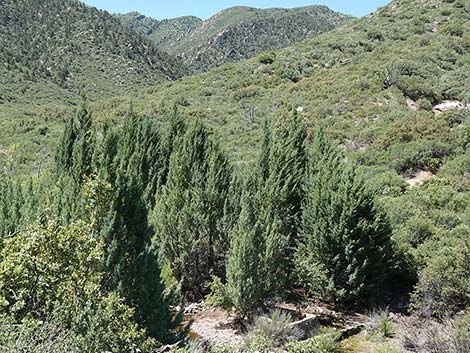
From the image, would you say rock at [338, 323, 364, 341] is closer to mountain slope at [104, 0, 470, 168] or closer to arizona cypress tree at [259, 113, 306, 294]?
arizona cypress tree at [259, 113, 306, 294]

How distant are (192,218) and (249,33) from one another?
4645 inches

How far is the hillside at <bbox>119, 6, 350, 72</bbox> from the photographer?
115m

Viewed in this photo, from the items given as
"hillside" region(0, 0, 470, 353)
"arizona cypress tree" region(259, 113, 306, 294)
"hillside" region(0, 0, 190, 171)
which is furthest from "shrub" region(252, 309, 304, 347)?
"hillside" region(0, 0, 190, 171)

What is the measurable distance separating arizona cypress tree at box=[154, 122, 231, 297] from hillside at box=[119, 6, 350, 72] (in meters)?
87.3

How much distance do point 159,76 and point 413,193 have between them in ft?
182

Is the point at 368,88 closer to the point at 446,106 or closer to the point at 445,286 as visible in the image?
the point at 446,106

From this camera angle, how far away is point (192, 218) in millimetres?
14156

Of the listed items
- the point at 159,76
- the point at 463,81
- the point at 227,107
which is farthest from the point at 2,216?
the point at 159,76

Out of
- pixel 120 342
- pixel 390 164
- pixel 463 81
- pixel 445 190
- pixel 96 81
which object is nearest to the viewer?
pixel 120 342

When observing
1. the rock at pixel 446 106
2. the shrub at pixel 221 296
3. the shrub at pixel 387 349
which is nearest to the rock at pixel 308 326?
the shrub at pixel 387 349

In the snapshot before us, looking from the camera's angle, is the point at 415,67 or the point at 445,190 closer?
the point at 445,190

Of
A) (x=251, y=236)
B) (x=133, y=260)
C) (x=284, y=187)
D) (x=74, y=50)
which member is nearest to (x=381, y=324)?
(x=251, y=236)

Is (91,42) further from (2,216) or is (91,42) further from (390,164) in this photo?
(2,216)

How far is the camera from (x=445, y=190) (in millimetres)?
16797
